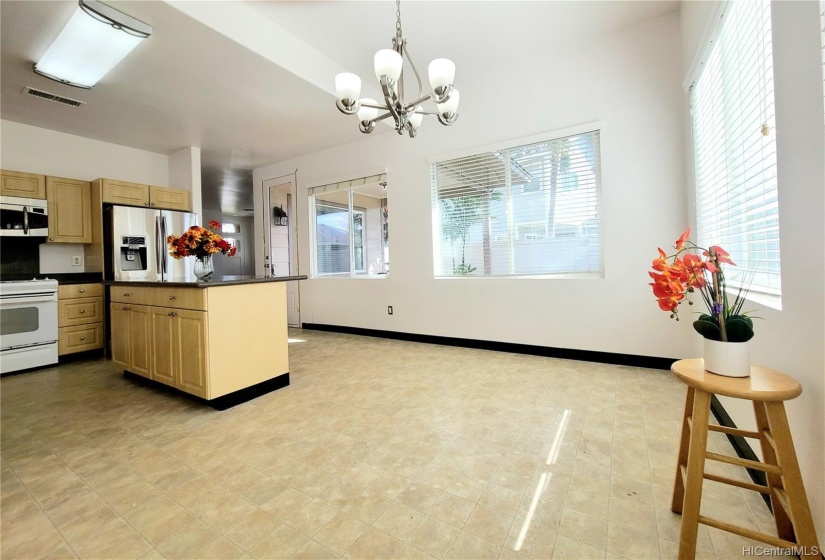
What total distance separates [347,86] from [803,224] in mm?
2267

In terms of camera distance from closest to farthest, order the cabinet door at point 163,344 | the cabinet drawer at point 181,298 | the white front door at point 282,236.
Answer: the cabinet drawer at point 181,298
the cabinet door at point 163,344
the white front door at point 282,236

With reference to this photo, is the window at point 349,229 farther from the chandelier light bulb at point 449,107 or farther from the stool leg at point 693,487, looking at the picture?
the stool leg at point 693,487

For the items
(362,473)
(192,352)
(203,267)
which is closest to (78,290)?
(203,267)

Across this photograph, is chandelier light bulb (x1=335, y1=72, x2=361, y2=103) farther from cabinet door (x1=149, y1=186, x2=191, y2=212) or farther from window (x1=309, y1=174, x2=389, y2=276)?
cabinet door (x1=149, y1=186, x2=191, y2=212)

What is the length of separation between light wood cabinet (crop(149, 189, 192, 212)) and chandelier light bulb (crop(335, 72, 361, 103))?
4.00m

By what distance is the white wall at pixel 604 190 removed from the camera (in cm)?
301

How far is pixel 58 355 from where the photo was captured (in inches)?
149

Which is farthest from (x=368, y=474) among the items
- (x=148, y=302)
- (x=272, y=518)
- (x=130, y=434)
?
(x=148, y=302)

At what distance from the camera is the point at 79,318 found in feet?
13.0

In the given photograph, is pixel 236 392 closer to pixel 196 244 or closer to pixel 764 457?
pixel 196 244

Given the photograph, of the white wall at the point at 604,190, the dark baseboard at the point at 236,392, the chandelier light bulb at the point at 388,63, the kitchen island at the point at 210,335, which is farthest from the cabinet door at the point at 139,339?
the white wall at the point at 604,190

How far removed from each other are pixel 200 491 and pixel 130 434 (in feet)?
3.21

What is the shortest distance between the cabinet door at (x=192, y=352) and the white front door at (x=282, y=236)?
328cm

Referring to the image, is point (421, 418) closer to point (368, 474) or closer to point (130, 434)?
point (368, 474)
